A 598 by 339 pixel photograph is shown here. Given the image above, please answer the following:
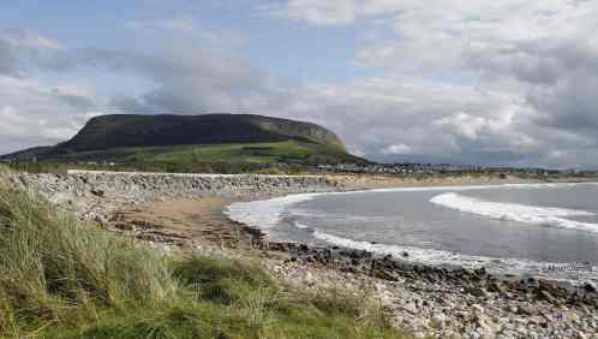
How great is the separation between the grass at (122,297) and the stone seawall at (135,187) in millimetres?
22301

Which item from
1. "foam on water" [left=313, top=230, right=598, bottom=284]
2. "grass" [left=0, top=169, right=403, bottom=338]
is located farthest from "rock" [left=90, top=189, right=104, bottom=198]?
"grass" [left=0, top=169, right=403, bottom=338]

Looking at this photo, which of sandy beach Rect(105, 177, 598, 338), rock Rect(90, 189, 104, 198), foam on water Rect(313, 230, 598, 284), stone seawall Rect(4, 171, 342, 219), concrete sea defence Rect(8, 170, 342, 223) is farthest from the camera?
rock Rect(90, 189, 104, 198)

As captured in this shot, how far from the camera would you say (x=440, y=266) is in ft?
58.6

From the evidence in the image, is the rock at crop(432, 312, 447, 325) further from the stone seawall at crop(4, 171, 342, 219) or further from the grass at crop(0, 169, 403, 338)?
the stone seawall at crop(4, 171, 342, 219)

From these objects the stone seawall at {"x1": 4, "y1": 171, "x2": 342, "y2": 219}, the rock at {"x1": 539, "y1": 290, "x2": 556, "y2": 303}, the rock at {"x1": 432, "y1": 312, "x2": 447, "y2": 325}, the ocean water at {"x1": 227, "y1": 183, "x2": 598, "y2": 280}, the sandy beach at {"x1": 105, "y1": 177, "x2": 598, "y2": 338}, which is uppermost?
the stone seawall at {"x1": 4, "y1": 171, "x2": 342, "y2": 219}

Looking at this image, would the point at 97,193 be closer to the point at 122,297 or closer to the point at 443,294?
the point at 443,294

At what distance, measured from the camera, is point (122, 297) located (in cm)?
713

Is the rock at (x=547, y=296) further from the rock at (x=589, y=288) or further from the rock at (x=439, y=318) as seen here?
the rock at (x=439, y=318)

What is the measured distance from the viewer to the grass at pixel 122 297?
6.22 m

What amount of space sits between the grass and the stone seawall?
73.2 feet

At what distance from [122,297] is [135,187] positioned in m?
46.7

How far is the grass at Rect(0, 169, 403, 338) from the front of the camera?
245 inches

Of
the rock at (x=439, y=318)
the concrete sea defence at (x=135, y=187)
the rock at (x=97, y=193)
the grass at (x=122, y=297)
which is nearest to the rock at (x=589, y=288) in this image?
the rock at (x=439, y=318)

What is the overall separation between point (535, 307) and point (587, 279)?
16.4 feet
